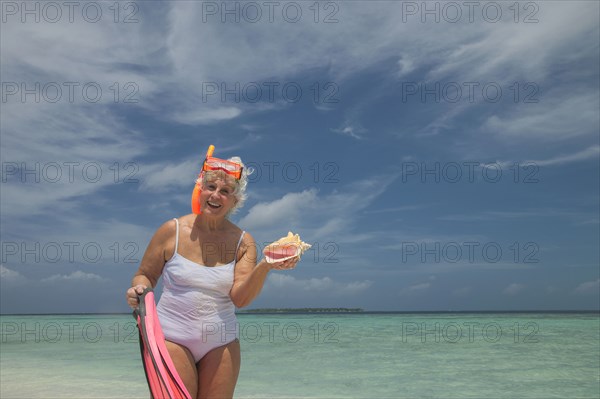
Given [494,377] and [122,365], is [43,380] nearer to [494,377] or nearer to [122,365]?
[122,365]

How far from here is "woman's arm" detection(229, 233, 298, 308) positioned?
2.69 meters

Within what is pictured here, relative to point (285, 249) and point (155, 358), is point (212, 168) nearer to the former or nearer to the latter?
point (285, 249)

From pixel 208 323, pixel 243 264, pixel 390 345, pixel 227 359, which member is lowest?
pixel 390 345

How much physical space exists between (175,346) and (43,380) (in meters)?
9.56

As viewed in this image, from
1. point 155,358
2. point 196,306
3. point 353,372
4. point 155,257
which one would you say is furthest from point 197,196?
point 353,372

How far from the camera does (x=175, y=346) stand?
9.22 feet

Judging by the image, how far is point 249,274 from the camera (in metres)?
2.79

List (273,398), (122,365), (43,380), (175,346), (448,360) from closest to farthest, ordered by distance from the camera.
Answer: (175,346)
(273,398)
(43,380)
(122,365)
(448,360)

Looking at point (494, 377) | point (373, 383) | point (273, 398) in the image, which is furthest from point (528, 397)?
point (273, 398)

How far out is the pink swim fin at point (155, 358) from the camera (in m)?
2.62

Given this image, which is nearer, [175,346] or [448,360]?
[175,346]

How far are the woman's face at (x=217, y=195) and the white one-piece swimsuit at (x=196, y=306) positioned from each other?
316 mm

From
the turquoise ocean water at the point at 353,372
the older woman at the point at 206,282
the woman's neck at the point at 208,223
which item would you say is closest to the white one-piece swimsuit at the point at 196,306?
the older woman at the point at 206,282

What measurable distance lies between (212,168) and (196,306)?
778 mm
